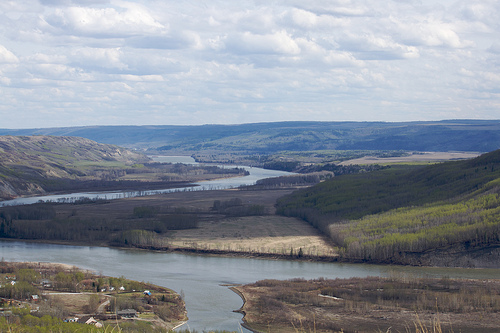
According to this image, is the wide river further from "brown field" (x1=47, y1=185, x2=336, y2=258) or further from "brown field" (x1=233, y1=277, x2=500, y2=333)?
"brown field" (x1=47, y1=185, x2=336, y2=258)

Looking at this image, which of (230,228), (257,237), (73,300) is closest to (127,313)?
(73,300)

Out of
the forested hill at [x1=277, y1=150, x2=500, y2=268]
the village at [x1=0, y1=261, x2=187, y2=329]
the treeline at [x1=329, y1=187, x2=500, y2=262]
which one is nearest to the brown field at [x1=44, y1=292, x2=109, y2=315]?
the village at [x1=0, y1=261, x2=187, y2=329]

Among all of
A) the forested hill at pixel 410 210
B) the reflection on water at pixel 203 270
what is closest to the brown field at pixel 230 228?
the forested hill at pixel 410 210

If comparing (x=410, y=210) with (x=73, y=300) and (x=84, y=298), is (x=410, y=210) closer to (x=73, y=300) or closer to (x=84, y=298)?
(x=84, y=298)

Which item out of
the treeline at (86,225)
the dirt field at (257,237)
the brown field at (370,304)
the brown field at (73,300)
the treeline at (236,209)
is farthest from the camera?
the treeline at (236,209)

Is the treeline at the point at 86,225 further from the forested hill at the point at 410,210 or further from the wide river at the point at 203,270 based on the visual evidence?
the forested hill at the point at 410,210
